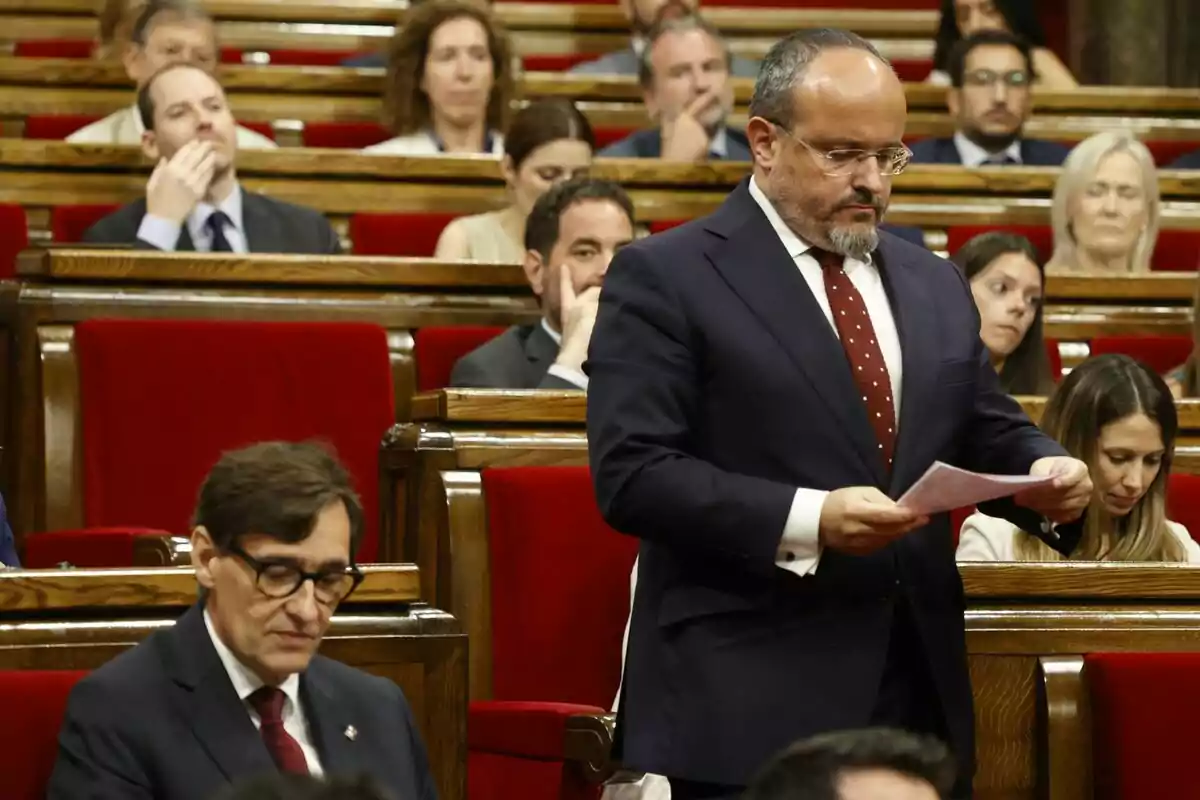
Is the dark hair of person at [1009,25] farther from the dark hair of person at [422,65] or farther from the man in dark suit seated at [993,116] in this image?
the dark hair of person at [422,65]

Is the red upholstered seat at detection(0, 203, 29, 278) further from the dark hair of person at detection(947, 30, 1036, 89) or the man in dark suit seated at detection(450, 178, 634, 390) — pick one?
the dark hair of person at detection(947, 30, 1036, 89)

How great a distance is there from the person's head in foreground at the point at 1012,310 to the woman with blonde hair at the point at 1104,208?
0.99 feet

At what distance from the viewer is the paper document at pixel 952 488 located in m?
0.98

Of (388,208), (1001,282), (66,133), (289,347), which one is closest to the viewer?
(289,347)

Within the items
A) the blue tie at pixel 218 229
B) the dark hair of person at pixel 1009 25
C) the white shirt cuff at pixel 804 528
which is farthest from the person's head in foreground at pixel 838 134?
the dark hair of person at pixel 1009 25

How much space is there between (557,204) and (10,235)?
54 centimetres

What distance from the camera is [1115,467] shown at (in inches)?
59.4

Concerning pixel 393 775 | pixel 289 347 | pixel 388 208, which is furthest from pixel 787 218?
pixel 388 208

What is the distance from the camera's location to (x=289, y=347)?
1732 millimetres

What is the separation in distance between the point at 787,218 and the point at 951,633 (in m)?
0.22

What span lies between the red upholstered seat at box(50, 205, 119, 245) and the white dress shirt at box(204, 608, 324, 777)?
116cm

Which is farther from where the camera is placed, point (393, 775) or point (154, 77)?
point (154, 77)

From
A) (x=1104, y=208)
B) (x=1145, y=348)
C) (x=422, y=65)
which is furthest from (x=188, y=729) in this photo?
(x=422, y=65)

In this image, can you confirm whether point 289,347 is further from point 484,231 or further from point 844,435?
point 844,435
